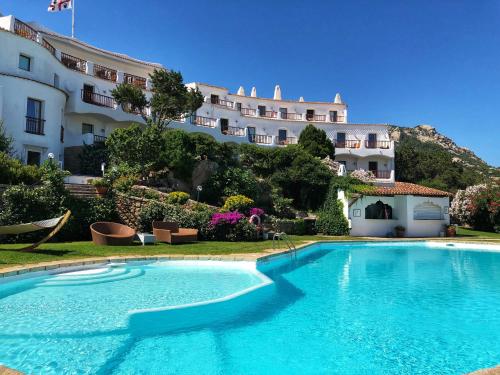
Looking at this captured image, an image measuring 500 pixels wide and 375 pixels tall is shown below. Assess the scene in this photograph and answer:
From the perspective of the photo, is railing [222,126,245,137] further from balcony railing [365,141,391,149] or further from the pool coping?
the pool coping

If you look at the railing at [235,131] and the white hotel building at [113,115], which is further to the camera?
the railing at [235,131]

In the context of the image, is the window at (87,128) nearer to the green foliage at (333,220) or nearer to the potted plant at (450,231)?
the green foliage at (333,220)

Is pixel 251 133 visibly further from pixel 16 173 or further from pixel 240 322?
pixel 240 322

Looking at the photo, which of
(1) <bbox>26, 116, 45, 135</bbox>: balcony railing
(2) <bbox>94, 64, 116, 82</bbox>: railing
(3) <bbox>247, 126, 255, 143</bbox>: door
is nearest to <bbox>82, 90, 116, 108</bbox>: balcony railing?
(2) <bbox>94, 64, 116, 82</bbox>: railing

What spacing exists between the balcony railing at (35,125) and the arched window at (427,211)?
23574 millimetres

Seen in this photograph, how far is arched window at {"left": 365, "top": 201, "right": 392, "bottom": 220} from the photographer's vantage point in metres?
24.6

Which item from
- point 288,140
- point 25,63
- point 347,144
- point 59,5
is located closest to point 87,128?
point 25,63

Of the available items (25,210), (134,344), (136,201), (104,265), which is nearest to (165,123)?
(136,201)

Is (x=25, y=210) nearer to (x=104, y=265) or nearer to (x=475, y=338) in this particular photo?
(x=104, y=265)

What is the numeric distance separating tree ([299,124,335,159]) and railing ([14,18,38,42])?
23424 millimetres

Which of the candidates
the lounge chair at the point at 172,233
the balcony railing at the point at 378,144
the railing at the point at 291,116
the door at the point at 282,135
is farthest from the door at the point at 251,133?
the lounge chair at the point at 172,233

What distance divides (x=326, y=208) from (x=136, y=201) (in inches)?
503

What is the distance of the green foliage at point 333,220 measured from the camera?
23.3m

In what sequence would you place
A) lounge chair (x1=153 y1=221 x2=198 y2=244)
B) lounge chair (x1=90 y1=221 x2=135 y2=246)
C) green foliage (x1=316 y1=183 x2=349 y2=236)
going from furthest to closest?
green foliage (x1=316 y1=183 x2=349 y2=236) < lounge chair (x1=153 y1=221 x2=198 y2=244) < lounge chair (x1=90 y1=221 x2=135 y2=246)
